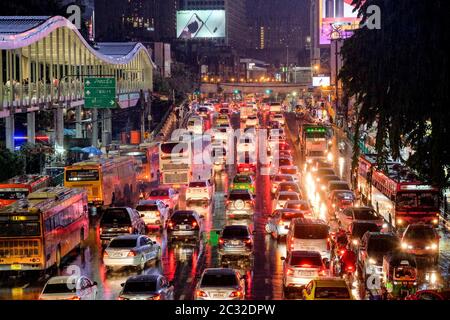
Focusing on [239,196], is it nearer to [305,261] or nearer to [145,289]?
[305,261]

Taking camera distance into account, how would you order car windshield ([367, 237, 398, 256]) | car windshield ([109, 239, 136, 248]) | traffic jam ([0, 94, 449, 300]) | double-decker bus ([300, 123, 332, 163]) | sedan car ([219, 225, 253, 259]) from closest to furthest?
1. traffic jam ([0, 94, 449, 300])
2. car windshield ([367, 237, 398, 256])
3. car windshield ([109, 239, 136, 248])
4. sedan car ([219, 225, 253, 259])
5. double-decker bus ([300, 123, 332, 163])

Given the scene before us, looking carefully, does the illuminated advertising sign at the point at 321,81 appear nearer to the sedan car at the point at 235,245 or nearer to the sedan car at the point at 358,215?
the sedan car at the point at 358,215

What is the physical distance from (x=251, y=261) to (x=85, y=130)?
72117 millimetres

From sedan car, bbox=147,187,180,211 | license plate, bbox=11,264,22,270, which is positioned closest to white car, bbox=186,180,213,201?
sedan car, bbox=147,187,180,211

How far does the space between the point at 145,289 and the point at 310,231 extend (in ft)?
30.4

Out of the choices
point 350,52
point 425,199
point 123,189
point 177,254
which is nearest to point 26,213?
point 177,254

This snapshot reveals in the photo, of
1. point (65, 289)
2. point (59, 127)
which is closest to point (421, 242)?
point (65, 289)

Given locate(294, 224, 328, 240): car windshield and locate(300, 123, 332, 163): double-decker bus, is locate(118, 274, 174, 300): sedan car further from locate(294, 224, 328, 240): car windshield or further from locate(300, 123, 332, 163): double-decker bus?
locate(300, 123, 332, 163): double-decker bus

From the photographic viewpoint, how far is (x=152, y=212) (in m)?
38.2

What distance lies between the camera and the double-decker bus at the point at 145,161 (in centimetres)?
5569

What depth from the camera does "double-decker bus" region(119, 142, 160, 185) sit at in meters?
55.7

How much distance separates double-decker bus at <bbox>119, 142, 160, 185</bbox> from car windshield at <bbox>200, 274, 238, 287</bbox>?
3246cm

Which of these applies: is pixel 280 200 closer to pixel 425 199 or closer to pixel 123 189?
pixel 425 199
